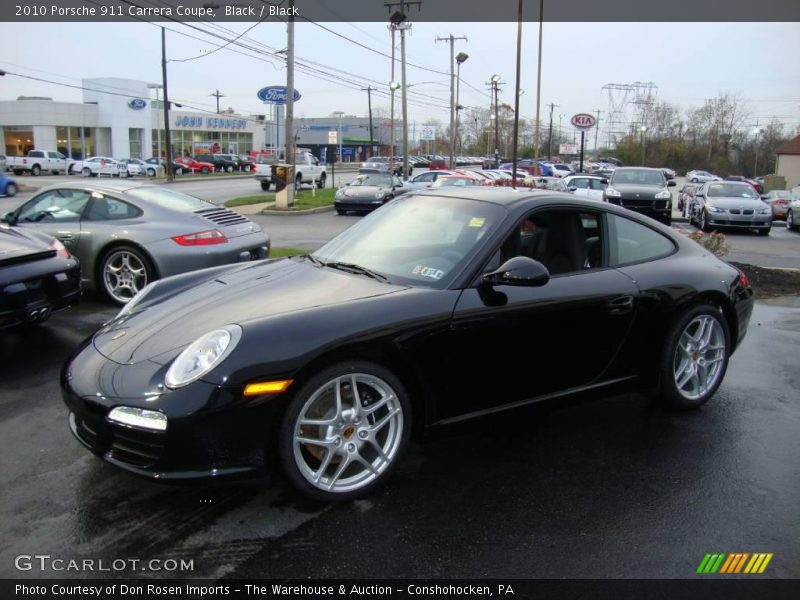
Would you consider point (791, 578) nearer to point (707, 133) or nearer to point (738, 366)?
point (738, 366)

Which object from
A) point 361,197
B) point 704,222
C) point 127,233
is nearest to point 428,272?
point 127,233

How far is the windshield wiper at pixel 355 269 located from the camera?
3.63 metres

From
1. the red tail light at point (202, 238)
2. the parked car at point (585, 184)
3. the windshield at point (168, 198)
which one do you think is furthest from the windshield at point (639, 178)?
the red tail light at point (202, 238)

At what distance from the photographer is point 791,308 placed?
7.80m

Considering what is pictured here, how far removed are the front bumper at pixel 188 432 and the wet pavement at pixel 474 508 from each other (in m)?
0.18

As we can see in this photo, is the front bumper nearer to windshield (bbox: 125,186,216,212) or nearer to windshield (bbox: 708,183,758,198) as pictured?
windshield (bbox: 125,186,216,212)

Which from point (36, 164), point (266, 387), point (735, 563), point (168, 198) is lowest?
point (735, 563)

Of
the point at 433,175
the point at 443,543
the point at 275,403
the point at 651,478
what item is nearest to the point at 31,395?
the point at 275,403

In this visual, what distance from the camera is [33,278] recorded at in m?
5.34

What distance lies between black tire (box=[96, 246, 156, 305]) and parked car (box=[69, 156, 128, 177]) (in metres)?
43.4

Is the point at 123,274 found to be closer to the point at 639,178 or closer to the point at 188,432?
the point at 188,432

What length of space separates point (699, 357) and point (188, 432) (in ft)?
11.0

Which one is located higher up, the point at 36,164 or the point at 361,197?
the point at 36,164

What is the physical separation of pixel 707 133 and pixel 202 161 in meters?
61.6
